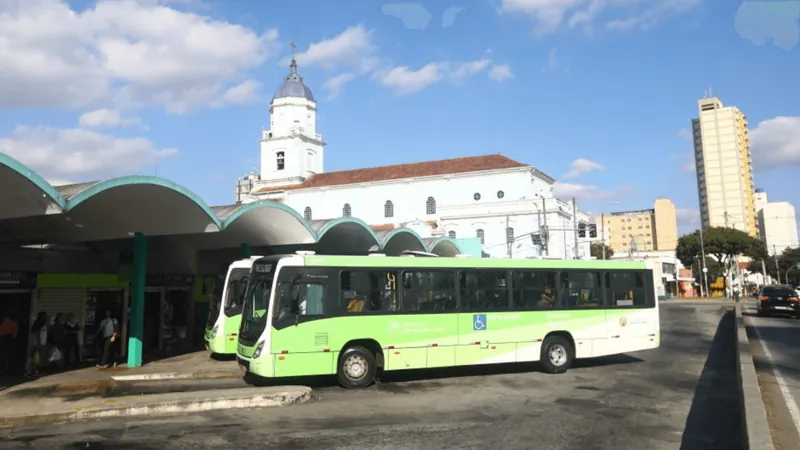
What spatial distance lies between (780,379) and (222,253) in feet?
59.9

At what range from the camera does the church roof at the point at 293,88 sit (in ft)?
256

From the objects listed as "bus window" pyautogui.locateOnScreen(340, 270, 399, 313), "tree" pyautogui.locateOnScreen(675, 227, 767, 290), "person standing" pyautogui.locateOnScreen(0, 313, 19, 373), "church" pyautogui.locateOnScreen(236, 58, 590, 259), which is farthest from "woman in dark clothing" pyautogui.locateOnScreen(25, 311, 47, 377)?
"tree" pyautogui.locateOnScreen(675, 227, 767, 290)

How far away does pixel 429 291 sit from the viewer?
12.8m

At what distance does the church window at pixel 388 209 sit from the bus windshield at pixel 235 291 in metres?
59.0

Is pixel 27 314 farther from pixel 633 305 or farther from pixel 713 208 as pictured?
pixel 713 208

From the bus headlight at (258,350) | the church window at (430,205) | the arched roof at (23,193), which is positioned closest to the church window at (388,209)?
the church window at (430,205)

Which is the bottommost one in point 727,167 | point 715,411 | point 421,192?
point 715,411

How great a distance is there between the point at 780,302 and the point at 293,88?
2552 inches

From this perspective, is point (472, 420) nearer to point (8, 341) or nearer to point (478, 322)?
point (478, 322)

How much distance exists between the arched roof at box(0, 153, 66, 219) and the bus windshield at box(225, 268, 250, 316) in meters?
5.79

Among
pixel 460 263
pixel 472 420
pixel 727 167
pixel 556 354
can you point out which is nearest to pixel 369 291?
pixel 460 263

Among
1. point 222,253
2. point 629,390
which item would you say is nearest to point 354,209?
point 222,253

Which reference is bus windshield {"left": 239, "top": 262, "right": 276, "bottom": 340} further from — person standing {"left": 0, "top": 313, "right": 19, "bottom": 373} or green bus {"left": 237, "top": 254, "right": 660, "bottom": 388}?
person standing {"left": 0, "top": 313, "right": 19, "bottom": 373}

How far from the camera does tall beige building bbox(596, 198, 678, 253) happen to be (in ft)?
468
